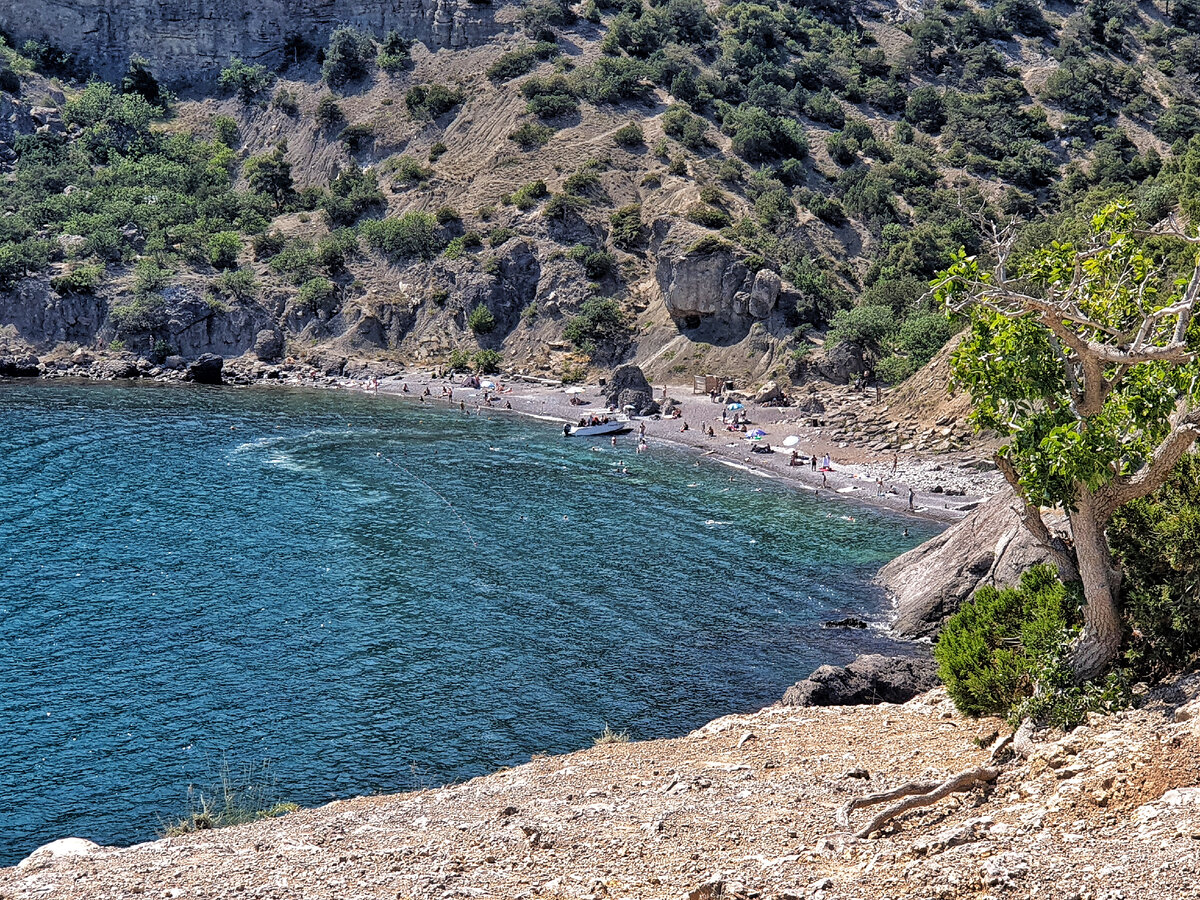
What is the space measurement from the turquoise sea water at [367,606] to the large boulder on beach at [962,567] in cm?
180

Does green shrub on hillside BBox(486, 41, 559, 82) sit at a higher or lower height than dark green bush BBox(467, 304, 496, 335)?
higher

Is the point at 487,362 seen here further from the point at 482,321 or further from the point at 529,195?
the point at 529,195

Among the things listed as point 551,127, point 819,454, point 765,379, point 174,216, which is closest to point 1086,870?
point 819,454

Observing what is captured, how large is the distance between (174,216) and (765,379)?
229ft

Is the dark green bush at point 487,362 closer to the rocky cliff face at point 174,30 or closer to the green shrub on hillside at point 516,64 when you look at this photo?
the green shrub on hillside at point 516,64

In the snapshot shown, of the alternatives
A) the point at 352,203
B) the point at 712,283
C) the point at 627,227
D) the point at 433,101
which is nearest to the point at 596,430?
the point at 712,283

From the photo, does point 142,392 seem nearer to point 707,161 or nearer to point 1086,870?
point 707,161

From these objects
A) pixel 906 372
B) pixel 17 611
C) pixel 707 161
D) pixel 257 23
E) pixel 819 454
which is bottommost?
pixel 17 611

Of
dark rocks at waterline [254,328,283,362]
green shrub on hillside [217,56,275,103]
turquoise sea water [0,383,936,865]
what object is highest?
green shrub on hillside [217,56,275,103]

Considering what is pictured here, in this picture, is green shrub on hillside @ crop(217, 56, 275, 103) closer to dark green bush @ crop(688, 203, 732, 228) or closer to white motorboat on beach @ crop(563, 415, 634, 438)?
dark green bush @ crop(688, 203, 732, 228)

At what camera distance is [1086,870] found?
1230 centimetres

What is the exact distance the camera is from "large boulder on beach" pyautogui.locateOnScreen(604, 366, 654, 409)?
81.1m

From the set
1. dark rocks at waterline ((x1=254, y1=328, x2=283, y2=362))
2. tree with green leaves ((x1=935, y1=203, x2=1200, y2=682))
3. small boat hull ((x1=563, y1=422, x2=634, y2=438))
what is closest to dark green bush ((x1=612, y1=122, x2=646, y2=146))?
dark rocks at waterline ((x1=254, y1=328, x2=283, y2=362))

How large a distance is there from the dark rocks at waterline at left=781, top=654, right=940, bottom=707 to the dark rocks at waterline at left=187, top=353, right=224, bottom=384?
267ft
